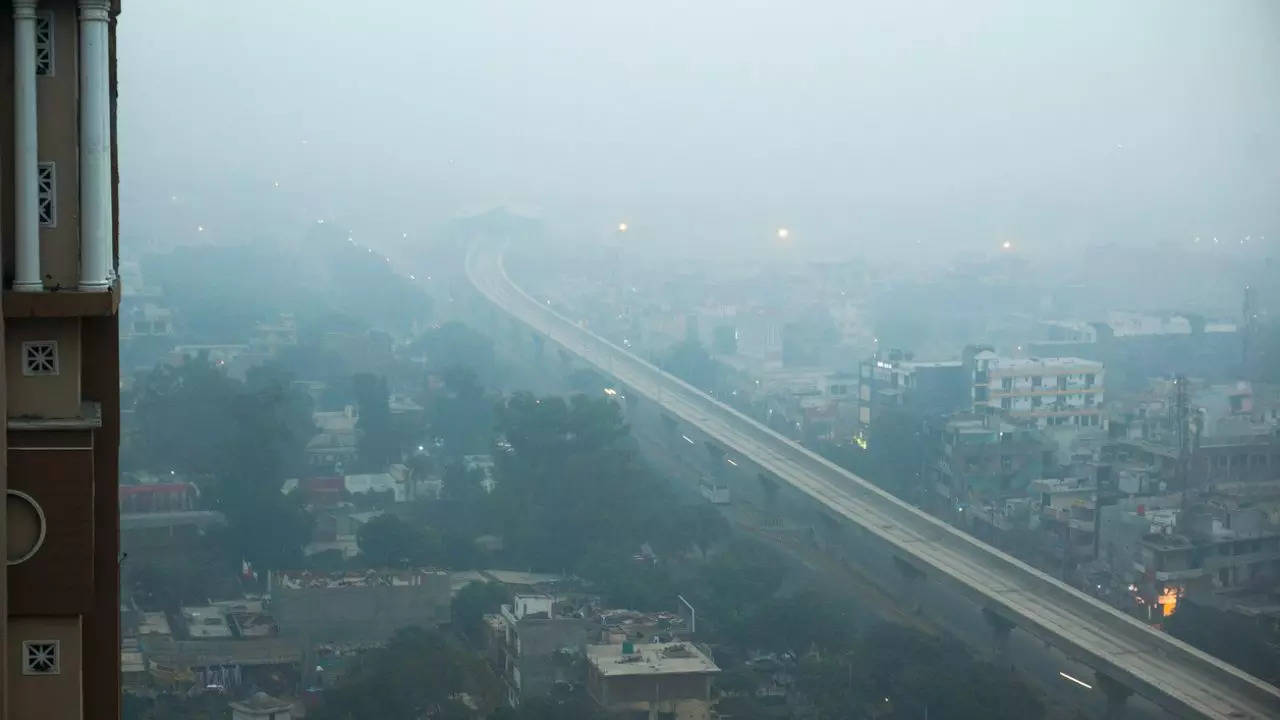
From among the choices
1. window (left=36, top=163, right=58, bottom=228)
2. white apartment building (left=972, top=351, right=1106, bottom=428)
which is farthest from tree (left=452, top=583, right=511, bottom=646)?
window (left=36, top=163, right=58, bottom=228)

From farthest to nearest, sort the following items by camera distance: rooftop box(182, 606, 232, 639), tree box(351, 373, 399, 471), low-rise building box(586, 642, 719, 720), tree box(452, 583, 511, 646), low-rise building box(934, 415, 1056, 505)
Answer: tree box(351, 373, 399, 471), low-rise building box(934, 415, 1056, 505), tree box(452, 583, 511, 646), rooftop box(182, 606, 232, 639), low-rise building box(586, 642, 719, 720)

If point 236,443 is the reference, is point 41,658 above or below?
above

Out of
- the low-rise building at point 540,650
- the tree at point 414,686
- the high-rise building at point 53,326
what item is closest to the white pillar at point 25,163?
the high-rise building at point 53,326

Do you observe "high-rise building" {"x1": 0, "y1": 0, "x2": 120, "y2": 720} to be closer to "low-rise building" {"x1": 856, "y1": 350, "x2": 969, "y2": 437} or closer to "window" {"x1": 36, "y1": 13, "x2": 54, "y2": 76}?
"window" {"x1": 36, "y1": 13, "x2": 54, "y2": 76}

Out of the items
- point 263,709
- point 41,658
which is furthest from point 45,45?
point 263,709

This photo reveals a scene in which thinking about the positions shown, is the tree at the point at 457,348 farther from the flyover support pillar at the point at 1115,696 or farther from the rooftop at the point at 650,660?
the flyover support pillar at the point at 1115,696

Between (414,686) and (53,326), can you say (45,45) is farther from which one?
(414,686)
